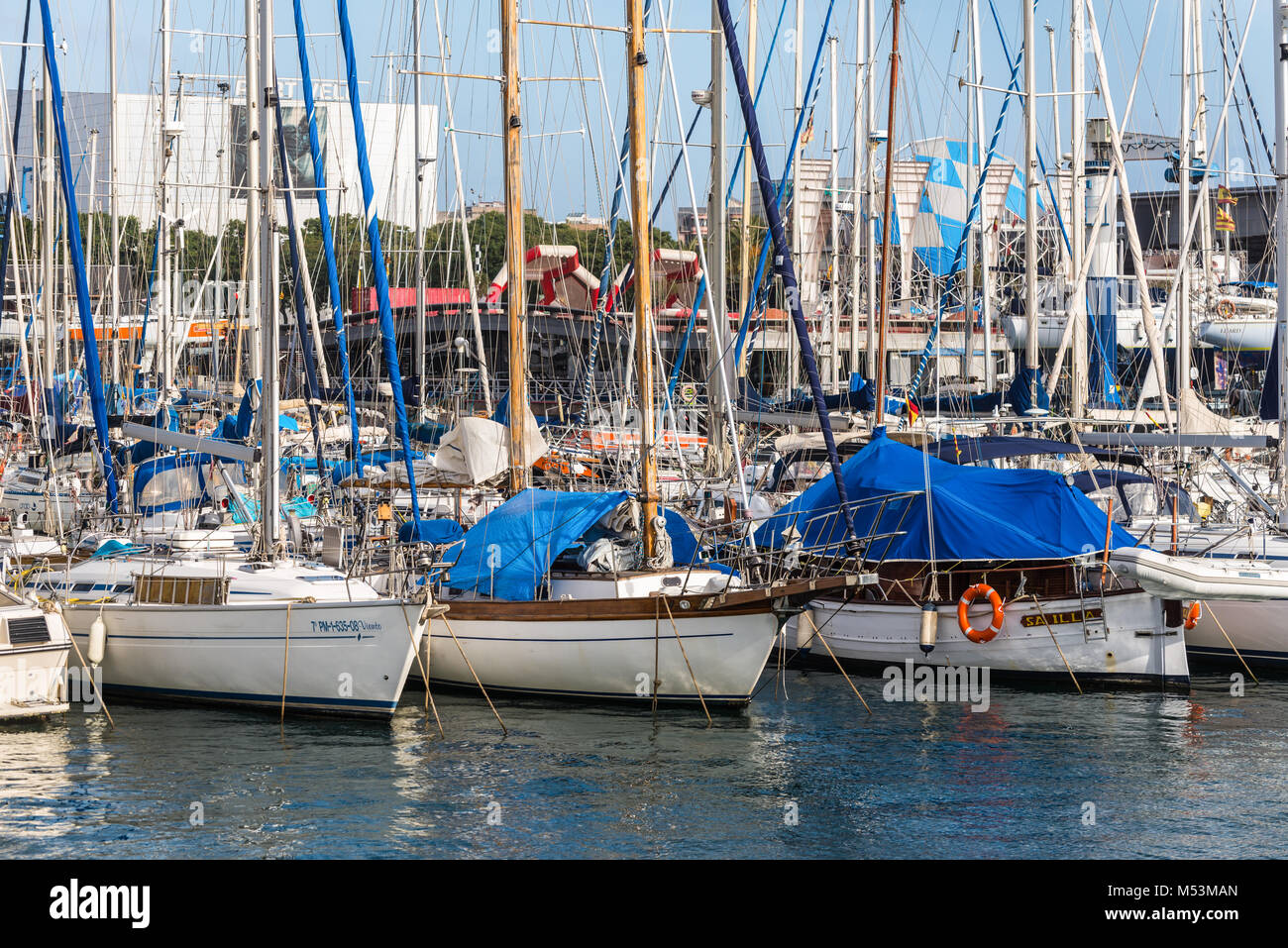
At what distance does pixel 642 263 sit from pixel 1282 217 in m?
11.1

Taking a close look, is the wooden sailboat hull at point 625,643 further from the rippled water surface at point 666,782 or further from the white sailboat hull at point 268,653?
the white sailboat hull at point 268,653

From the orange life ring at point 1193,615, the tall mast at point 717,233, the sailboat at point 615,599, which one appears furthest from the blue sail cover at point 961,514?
the tall mast at point 717,233

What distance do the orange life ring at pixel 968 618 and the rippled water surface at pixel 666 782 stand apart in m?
1.09

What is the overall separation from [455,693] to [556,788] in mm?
5306

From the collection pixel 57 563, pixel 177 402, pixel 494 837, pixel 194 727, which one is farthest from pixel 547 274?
pixel 494 837

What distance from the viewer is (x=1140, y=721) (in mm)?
20531

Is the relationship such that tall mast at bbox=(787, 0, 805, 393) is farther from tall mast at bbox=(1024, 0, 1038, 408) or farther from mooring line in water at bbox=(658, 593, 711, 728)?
mooring line in water at bbox=(658, 593, 711, 728)

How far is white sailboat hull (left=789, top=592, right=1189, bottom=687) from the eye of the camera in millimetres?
22594

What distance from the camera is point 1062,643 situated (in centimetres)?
2281

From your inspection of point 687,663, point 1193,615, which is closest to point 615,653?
point 687,663

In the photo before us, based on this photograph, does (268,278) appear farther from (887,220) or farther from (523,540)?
(887,220)
